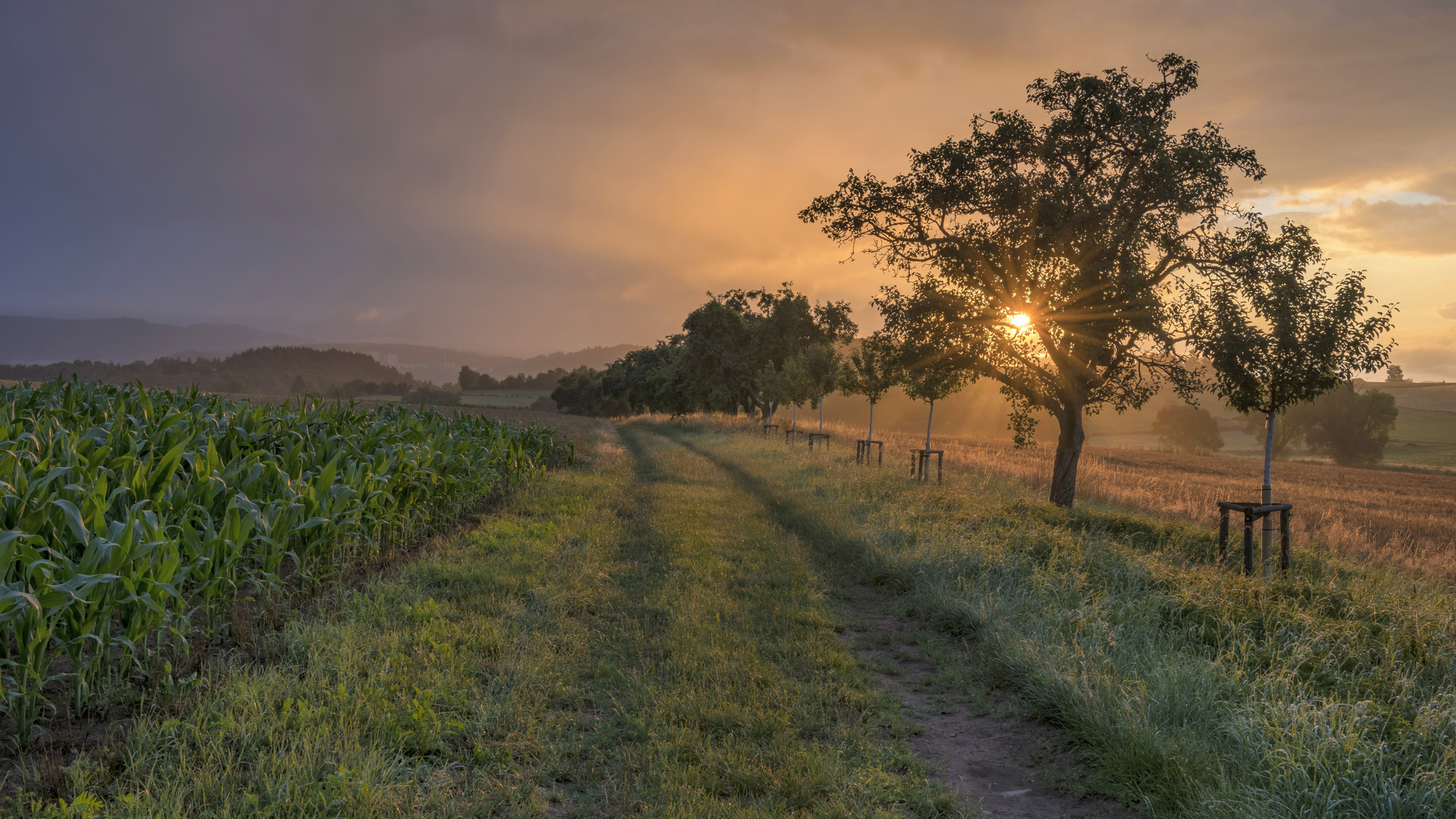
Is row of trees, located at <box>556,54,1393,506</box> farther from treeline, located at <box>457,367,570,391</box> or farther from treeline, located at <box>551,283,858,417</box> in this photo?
treeline, located at <box>457,367,570,391</box>

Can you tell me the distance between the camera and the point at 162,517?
5.96 metres

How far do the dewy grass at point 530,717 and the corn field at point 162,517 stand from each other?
2.40ft

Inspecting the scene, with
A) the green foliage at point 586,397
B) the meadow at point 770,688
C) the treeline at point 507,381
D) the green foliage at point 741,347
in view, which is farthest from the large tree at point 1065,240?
the treeline at point 507,381

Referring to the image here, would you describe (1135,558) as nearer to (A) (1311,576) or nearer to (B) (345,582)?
(A) (1311,576)

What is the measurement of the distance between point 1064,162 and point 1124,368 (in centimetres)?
529

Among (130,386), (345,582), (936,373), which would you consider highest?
(936,373)

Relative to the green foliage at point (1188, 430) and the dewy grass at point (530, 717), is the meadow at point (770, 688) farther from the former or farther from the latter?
the green foliage at point (1188, 430)

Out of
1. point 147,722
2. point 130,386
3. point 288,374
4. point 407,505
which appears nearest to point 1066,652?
point 147,722

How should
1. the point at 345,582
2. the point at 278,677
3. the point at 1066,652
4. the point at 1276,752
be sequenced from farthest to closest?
the point at 345,582 → the point at 1066,652 → the point at 278,677 → the point at 1276,752

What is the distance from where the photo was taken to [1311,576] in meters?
10.4

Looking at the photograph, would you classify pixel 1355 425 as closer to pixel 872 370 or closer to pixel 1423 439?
pixel 1423 439

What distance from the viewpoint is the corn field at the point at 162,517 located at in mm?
4488

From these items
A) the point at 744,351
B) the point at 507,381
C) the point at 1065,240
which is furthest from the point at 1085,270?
the point at 507,381

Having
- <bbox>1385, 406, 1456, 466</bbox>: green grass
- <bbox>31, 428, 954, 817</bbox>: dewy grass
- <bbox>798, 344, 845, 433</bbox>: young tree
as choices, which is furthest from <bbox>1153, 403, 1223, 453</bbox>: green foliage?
<bbox>31, 428, 954, 817</bbox>: dewy grass
